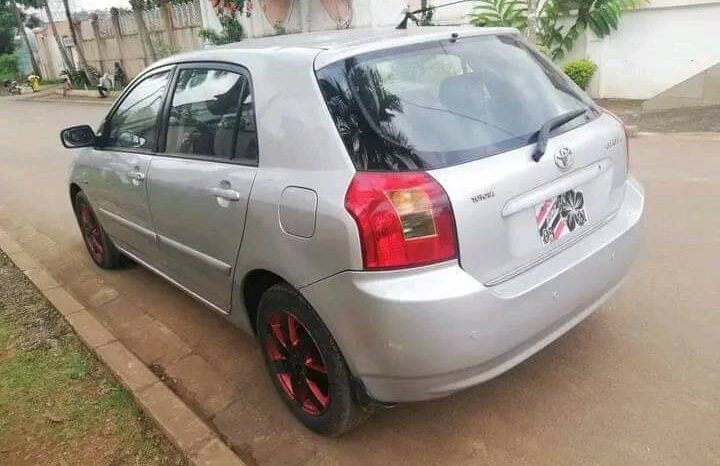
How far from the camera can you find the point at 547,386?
2.84m

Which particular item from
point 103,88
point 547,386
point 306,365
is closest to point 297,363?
point 306,365

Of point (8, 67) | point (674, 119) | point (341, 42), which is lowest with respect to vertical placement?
point (8, 67)

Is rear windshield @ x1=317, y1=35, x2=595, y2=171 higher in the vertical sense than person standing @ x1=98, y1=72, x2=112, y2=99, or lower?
higher

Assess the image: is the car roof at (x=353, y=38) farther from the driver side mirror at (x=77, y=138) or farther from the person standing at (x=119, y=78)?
the person standing at (x=119, y=78)

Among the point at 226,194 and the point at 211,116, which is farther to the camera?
the point at 211,116

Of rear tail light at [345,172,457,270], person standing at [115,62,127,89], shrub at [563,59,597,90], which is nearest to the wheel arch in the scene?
rear tail light at [345,172,457,270]

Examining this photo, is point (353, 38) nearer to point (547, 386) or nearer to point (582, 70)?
point (547, 386)

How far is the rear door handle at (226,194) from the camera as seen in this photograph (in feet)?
8.71

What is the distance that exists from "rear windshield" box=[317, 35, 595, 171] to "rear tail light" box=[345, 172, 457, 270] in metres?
0.13

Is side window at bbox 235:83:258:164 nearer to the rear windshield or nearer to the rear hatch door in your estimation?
the rear windshield

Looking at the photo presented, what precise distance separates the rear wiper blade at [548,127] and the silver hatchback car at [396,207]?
0.01m

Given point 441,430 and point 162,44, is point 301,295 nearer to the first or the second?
point 441,430

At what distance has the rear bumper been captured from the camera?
208 centimetres

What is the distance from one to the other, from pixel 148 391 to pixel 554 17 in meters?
11.0
